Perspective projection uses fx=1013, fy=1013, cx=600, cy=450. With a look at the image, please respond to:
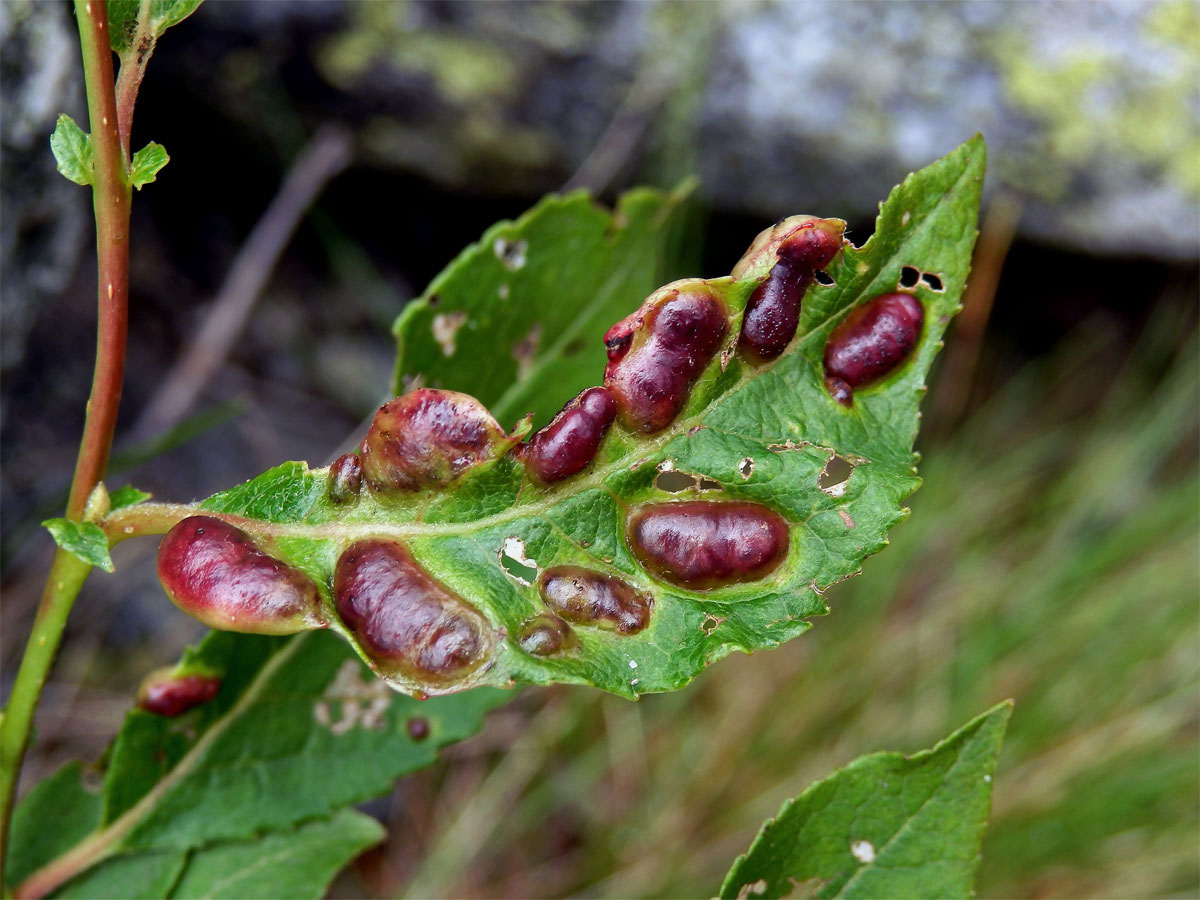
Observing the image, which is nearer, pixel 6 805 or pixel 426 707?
pixel 6 805

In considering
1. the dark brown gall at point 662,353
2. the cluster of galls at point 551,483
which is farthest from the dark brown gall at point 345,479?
the dark brown gall at point 662,353

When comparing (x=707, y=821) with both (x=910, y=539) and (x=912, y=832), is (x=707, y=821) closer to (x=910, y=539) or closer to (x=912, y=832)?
(x=910, y=539)

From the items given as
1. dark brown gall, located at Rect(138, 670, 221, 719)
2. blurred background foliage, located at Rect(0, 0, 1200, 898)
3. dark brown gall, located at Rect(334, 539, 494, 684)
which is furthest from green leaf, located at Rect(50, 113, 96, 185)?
blurred background foliage, located at Rect(0, 0, 1200, 898)

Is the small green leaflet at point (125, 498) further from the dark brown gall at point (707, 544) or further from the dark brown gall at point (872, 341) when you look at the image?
the dark brown gall at point (872, 341)

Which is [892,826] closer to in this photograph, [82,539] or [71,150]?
[82,539]

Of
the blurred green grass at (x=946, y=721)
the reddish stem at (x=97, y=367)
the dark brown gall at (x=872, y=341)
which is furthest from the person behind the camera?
the blurred green grass at (x=946, y=721)

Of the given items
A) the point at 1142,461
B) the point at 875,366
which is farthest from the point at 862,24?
the point at 1142,461
